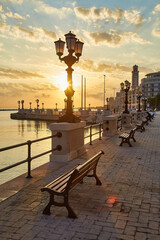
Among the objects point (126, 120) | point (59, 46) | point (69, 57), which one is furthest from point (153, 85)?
point (59, 46)

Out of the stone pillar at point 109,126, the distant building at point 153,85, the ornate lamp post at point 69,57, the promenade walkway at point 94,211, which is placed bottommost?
the promenade walkway at point 94,211

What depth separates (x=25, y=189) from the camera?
5.70 m

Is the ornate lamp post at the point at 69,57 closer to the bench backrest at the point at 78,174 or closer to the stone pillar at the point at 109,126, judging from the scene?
the bench backrest at the point at 78,174

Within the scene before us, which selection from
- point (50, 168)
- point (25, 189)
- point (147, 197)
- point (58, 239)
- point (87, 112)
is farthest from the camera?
point (87, 112)

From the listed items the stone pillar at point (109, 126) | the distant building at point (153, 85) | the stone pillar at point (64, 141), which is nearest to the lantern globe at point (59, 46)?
the stone pillar at point (64, 141)

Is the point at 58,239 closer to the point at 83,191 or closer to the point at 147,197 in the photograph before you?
the point at 83,191

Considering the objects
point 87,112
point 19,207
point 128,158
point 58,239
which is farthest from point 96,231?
point 87,112

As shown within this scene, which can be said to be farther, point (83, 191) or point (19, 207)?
point (83, 191)

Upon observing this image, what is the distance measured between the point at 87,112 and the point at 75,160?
53.2m

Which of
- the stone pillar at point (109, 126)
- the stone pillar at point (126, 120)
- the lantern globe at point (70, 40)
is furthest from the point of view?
the stone pillar at point (126, 120)

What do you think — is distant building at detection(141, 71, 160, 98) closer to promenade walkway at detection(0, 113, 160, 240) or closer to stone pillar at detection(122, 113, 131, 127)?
stone pillar at detection(122, 113, 131, 127)

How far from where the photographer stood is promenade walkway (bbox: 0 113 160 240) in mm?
3711

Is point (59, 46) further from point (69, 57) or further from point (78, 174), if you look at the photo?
point (78, 174)

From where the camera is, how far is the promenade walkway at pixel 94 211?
371 cm
